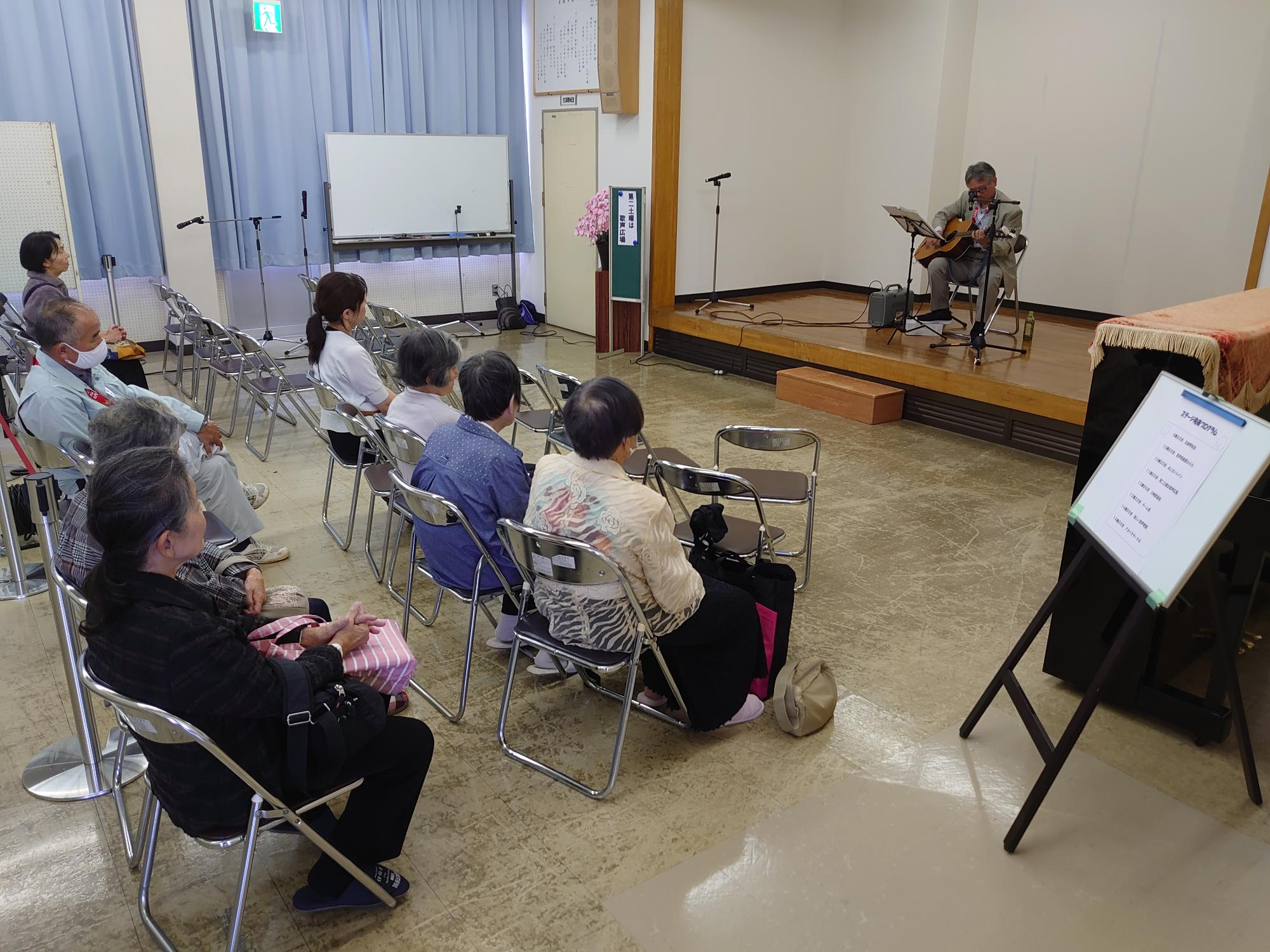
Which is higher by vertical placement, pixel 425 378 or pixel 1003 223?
pixel 1003 223

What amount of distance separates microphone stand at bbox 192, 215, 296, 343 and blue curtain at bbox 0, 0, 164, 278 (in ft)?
1.31

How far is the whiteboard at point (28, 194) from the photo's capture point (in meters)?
6.31

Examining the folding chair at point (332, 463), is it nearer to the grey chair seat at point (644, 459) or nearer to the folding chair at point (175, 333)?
the grey chair seat at point (644, 459)

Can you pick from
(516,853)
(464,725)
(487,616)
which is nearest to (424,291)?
(487,616)

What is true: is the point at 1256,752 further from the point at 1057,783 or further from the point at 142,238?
the point at 142,238

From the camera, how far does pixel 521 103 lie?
880cm

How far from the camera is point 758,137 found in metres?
8.06

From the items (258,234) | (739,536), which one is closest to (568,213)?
(258,234)

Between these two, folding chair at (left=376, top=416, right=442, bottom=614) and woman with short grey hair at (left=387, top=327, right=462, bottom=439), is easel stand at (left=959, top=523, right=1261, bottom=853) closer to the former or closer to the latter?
folding chair at (left=376, top=416, right=442, bottom=614)

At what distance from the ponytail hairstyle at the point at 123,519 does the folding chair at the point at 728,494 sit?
5.32ft

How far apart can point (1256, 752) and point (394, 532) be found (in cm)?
318

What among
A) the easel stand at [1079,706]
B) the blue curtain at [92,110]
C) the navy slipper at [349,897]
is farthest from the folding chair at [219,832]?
the blue curtain at [92,110]

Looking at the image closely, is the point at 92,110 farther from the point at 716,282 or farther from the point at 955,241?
the point at 955,241

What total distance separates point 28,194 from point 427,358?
4888mm
